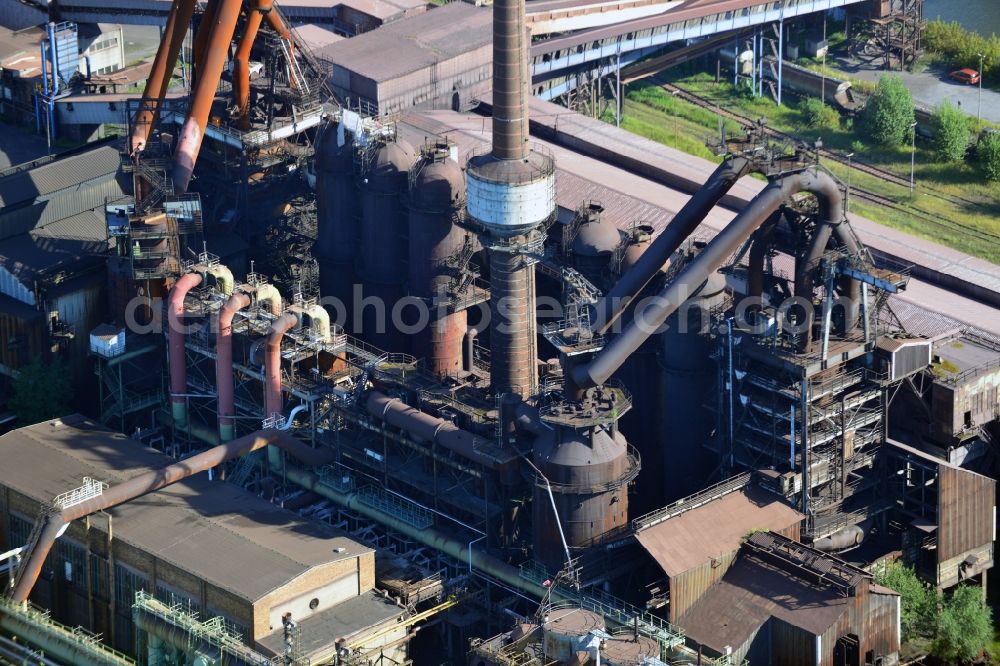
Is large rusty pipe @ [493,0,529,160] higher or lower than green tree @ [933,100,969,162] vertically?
higher

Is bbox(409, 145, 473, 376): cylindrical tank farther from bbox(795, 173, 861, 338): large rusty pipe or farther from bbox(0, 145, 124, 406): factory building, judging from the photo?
bbox(795, 173, 861, 338): large rusty pipe

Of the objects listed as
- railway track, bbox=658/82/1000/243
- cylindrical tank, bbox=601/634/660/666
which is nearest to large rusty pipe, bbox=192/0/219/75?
railway track, bbox=658/82/1000/243

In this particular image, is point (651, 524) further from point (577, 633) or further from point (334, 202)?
point (334, 202)

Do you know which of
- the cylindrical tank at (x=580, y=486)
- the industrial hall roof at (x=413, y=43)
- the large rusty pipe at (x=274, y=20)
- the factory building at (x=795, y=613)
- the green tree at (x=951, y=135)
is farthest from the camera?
the green tree at (x=951, y=135)

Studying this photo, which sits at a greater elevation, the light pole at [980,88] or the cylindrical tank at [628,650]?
the light pole at [980,88]

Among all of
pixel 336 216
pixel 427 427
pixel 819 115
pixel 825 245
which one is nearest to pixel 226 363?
pixel 336 216

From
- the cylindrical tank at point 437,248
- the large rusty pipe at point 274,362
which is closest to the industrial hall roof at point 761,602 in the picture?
the cylindrical tank at point 437,248

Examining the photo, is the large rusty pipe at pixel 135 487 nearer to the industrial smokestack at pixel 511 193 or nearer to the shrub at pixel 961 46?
the industrial smokestack at pixel 511 193
